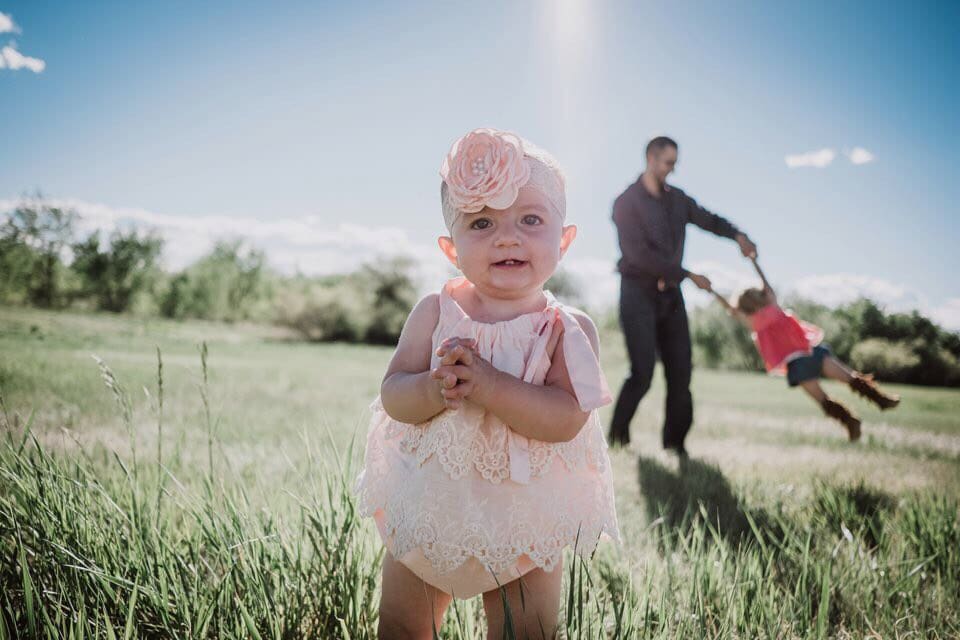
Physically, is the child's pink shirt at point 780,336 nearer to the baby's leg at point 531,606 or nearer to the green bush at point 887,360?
the baby's leg at point 531,606

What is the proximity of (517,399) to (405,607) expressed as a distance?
2.21 feet

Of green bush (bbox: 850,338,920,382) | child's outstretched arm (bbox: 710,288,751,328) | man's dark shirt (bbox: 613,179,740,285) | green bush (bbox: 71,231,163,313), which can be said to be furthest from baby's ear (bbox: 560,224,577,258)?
green bush (bbox: 850,338,920,382)

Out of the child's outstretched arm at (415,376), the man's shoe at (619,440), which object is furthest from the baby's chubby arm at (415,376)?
the man's shoe at (619,440)

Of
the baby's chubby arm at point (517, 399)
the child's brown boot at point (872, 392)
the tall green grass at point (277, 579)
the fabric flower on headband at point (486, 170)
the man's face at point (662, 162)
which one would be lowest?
the tall green grass at point (277, 579)

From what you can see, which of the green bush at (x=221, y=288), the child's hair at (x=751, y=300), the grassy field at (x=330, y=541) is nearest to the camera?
the grassy field at (x=330, y=541)

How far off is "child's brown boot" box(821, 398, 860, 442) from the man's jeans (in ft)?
5.00

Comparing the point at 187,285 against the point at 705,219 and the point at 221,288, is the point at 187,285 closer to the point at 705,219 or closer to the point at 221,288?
the point at 221,288

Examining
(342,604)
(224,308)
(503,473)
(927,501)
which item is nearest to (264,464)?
(342,604)

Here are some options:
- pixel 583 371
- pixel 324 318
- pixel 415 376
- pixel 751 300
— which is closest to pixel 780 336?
pixel 751 300

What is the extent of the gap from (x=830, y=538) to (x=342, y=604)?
2.27 meters

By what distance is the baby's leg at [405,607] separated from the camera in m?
1.38

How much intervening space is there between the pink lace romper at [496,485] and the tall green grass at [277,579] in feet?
0.47

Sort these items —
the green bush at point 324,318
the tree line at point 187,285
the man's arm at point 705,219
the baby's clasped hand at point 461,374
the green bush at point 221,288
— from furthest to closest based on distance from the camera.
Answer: the green bush at point 324,318 < the green bush at point 221,288 < the tree line at point 187,285 < the man's arm at point 705,219 < the baby's clasped hand at point 461,374

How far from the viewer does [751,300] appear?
5.97 m
